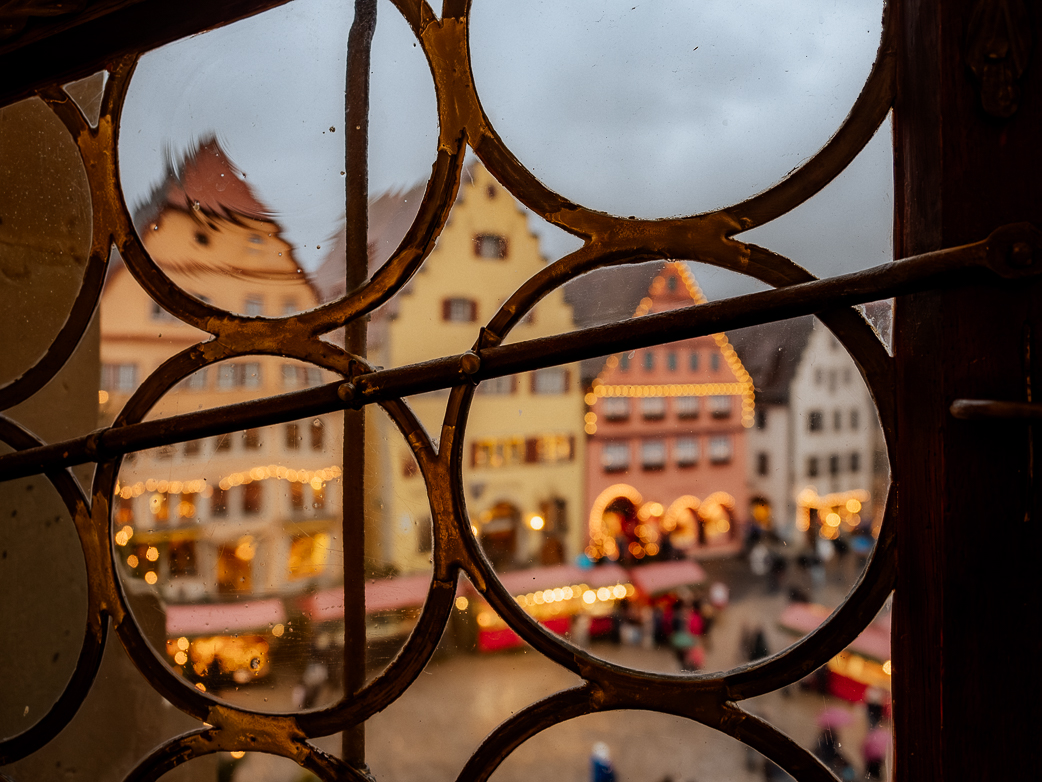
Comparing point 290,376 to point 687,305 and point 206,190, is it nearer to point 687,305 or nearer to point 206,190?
point 206,190

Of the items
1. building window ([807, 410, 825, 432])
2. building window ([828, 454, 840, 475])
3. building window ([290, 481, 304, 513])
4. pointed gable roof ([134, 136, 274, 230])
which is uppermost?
pointed gable roof ([134, 136, 274, 230])

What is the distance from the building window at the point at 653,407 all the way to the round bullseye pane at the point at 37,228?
831 millimetres

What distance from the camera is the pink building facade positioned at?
684 mm

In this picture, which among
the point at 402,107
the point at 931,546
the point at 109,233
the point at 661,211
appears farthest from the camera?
the point at 109,233

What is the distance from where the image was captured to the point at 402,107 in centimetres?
80

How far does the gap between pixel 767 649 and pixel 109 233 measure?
0.99 meters

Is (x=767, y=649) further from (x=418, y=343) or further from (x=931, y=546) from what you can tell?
(x=418, y=343)

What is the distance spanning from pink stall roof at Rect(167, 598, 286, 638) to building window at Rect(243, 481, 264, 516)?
0.12 meters

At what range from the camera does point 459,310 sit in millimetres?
772

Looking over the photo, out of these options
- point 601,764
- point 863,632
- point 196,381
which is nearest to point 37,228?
point 196,381

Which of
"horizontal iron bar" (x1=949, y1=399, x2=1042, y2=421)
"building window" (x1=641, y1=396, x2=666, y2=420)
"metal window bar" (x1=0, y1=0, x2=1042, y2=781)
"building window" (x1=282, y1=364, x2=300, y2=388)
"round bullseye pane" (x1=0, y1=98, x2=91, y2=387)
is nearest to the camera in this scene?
"horizontal iron bar" (x1=949, y1=399, x2=1042, y2=421)

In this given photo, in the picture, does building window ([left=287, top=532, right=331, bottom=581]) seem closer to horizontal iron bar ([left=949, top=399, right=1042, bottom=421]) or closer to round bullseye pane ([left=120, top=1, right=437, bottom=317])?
round bullseye pane ([left=120, top=1, right=437, bottom=317])

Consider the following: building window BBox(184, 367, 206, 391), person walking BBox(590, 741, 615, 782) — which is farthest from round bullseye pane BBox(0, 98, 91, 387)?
person walking BBox(590, 741, 615, 782)

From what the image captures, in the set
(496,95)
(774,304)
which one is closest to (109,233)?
(496,95)
